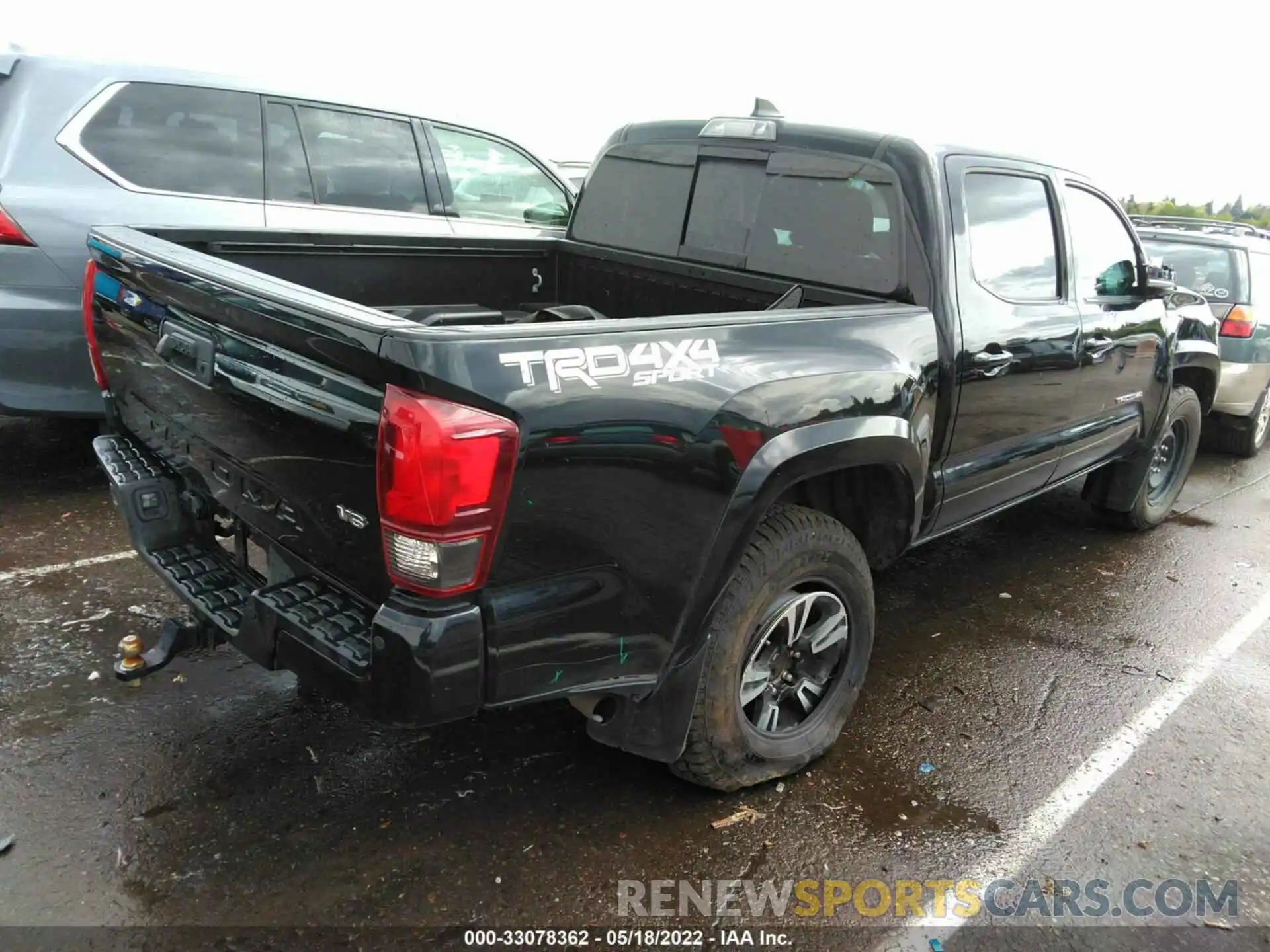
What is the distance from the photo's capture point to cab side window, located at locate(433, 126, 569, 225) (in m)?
5.73

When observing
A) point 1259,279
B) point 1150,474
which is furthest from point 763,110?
point 1259,279

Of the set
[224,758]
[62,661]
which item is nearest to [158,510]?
[224,758]

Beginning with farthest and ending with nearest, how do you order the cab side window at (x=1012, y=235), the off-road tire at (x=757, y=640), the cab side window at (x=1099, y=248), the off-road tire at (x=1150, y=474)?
the off-road tire at (x=1150, y=474), the cab side window at (x=1099, y=248), the cab side window at (x=1012, y=235), the off-road tire at (x=757, y=640)

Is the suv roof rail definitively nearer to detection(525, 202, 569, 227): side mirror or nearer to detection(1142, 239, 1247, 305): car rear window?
detection(1142, 239, 1247, 305): car rear window

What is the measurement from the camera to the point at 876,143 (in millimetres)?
3160

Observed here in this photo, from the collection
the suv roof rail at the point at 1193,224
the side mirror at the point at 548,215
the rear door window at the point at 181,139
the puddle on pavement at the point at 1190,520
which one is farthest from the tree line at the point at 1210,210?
the rear door window at the point at 181,139

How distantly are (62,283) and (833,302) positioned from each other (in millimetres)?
3343

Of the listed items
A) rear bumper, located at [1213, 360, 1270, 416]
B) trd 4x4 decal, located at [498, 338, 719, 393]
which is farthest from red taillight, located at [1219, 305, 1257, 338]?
trd 4x4 decal, located at [498, 338, 719, 393]

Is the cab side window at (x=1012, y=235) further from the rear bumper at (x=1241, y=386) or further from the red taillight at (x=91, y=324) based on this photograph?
the rear bumper at (x=1241, y=386)

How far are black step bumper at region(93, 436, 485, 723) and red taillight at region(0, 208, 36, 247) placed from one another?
6.59ft

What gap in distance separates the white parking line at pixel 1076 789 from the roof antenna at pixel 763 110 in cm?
254

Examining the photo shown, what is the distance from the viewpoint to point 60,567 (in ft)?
12.8

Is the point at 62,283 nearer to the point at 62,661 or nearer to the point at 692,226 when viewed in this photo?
the point at 62,661

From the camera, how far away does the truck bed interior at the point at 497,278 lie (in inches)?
131
